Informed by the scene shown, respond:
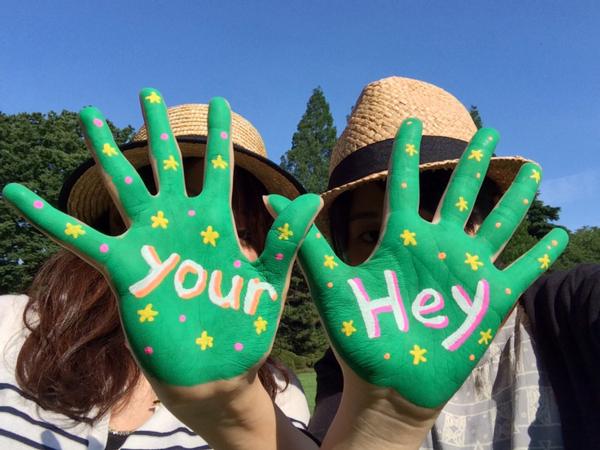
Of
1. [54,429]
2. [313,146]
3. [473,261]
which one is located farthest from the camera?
[313,146]

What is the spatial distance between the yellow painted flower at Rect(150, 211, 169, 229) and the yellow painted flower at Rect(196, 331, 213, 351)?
240mm

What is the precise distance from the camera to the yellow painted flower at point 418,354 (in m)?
1.01

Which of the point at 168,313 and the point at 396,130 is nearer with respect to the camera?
the point at 168,313

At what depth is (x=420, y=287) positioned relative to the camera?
107 centimetres

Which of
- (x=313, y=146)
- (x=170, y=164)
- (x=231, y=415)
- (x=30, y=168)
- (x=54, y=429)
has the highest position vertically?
(x=313, y=146)

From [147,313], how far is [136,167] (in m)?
0.95

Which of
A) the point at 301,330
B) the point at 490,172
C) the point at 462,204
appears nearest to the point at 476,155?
the point at 462,204

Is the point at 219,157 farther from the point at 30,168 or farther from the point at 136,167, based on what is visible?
the point at 30,168

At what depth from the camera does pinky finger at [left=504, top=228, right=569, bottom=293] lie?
1113mm

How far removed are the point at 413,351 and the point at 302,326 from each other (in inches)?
880

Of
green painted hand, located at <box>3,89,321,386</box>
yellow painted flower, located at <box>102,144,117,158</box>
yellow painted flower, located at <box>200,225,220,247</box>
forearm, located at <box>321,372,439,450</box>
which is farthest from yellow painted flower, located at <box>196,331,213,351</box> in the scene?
yellow painted flower, located at <box>102,144,117,158</box>

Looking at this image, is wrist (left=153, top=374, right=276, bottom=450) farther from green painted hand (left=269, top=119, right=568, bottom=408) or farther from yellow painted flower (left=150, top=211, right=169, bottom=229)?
yellow painted flower (left=150, top=211, right=169, bottom=229)

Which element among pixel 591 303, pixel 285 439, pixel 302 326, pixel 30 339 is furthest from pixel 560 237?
pixel 302 326

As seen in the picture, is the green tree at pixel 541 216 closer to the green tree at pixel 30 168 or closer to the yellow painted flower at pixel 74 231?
the green tree at pixel 30 168
